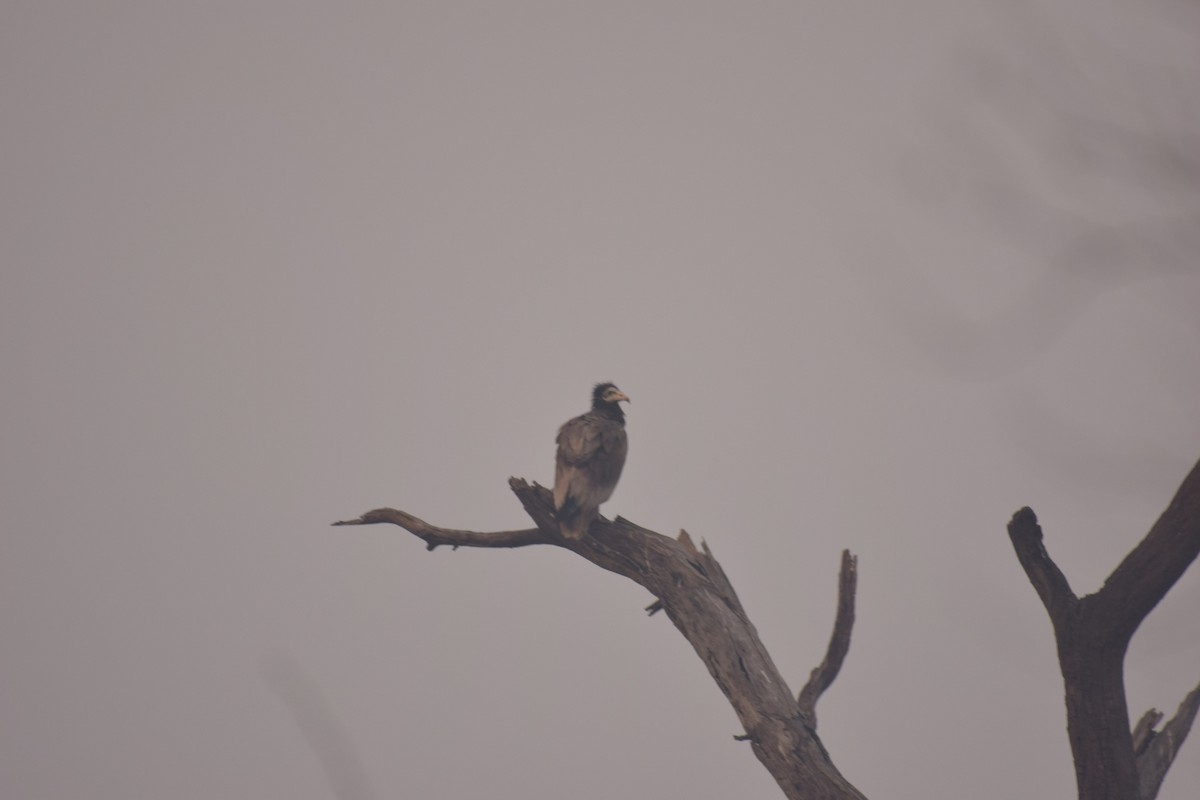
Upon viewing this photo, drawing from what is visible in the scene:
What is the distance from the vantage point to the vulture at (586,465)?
7910 millimetres

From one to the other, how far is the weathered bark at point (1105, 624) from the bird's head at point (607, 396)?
6703 millimetres

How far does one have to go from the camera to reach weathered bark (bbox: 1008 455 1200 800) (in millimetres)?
4238

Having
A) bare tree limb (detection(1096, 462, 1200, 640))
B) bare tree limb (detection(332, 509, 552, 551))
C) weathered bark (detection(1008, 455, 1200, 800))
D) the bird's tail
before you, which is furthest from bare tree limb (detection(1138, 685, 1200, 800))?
bare tree limb (detection(332, 509, 552, 551))

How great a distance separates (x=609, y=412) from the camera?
36.6 feet

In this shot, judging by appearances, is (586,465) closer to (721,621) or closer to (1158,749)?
(721,621)

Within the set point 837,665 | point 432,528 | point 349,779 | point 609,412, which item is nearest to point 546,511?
point 432,528

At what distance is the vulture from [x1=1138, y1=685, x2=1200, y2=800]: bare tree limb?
13.2 ft

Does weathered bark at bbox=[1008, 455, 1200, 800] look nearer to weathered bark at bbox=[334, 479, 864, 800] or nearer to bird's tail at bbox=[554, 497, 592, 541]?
weathered bark at bbox=[334, 479, 864, 800]

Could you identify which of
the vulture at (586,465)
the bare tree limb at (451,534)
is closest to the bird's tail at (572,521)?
the vulture at (586,465)

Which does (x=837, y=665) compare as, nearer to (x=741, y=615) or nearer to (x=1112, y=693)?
(x=741, y=615)

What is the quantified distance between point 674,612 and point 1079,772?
109 inches

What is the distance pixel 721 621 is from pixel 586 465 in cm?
284

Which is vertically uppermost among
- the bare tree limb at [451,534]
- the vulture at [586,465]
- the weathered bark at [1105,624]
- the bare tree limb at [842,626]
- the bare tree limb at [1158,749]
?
the vulture at [586,465]

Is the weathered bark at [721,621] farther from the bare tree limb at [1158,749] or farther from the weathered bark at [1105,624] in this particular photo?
the bare tree limb at [1158,749]
